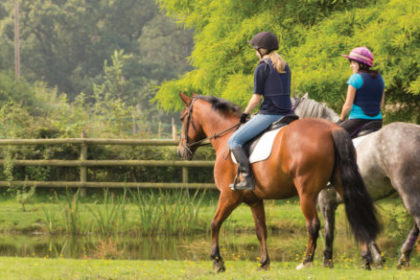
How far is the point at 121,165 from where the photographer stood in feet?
53.8

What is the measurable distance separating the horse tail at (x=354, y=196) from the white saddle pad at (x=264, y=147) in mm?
751

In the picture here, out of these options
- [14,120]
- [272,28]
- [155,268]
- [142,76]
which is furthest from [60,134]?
[142,76]

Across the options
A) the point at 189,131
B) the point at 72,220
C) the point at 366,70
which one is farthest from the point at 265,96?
the point at 72,220

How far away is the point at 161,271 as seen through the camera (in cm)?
810

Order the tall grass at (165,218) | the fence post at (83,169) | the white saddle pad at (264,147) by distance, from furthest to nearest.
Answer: the fence post at (83,169) < the tall grass at (165,218) < the white saddle pad at (264,147)

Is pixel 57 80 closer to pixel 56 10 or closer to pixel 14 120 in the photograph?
pixel 56 10

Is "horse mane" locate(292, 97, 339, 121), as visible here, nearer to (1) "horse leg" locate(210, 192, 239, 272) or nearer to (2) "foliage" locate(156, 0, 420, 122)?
(1) "horse leg" locate(210, 192, 239, 272)

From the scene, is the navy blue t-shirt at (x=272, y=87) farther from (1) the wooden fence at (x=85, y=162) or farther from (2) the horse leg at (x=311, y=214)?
(1) the wooden fence at (x=85, y=162)

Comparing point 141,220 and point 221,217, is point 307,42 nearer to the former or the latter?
point 141,220

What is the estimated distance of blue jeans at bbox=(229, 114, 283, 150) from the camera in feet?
25.1

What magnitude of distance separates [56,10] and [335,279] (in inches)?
2112

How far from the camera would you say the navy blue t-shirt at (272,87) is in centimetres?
759

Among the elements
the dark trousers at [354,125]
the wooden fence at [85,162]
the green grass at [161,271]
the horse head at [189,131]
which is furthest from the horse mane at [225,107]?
the wooden fence at [85,162]

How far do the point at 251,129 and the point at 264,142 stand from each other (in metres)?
0.23
